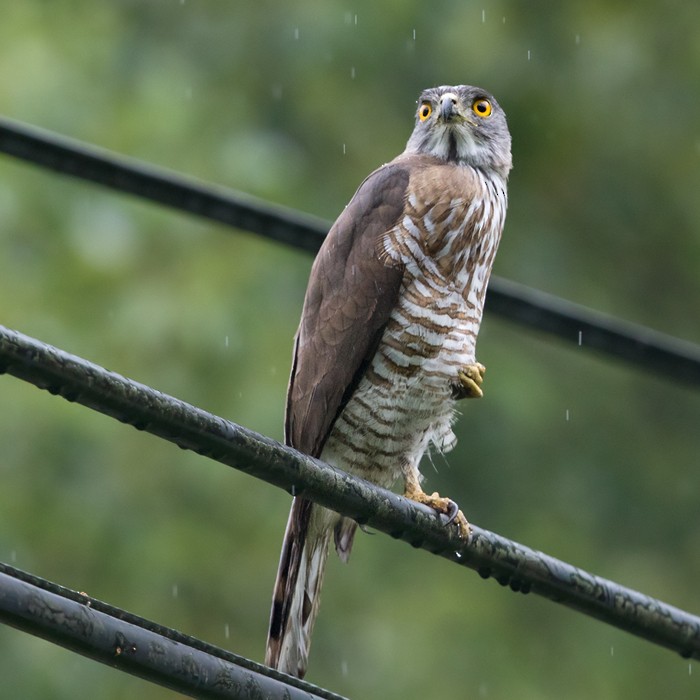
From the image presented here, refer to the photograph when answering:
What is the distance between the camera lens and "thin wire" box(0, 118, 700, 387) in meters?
3.90

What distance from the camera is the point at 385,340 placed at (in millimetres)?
4207

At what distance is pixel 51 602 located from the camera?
87.3 inches

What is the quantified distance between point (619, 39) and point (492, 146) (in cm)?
467

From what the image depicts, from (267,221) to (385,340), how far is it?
51cm

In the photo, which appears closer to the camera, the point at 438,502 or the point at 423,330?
the point at 438,502

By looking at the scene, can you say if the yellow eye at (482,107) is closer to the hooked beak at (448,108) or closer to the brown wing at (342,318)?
the hooked beak at (448,108)

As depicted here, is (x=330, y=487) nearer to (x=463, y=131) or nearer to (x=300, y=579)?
(x=300, y=579)

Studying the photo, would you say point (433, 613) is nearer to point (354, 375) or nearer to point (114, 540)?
point (114, 540)

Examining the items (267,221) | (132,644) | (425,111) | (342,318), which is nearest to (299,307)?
(425,111)

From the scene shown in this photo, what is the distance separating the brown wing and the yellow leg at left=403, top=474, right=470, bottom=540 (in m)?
0.36

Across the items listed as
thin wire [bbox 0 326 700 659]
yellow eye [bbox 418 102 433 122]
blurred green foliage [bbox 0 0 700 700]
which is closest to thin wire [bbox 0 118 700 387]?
yellow eye [bbox 418 102 433 122]

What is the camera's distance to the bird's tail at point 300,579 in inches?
151

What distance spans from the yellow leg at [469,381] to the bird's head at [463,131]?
2.76ft

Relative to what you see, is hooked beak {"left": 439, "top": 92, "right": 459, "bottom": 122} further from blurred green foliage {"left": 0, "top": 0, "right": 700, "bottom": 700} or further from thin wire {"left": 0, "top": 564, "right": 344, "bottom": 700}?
thin wire {"left": 0, "top": 564, "right": 344, "bottom": 700}
